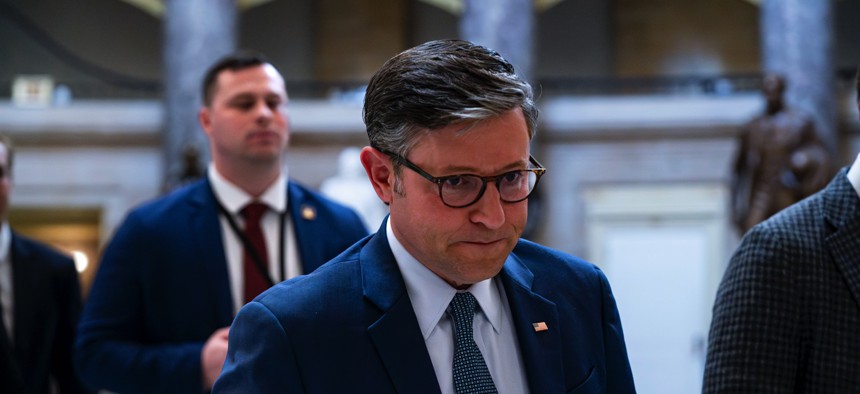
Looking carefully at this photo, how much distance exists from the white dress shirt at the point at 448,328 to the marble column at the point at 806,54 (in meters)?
Answer: 11.6

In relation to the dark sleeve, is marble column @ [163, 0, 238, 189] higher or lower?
higher

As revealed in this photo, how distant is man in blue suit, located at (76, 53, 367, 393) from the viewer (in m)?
3.35

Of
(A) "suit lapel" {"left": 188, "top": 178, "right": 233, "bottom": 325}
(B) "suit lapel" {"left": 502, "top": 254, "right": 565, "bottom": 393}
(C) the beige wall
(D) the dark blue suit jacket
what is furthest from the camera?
(C) the beige wall

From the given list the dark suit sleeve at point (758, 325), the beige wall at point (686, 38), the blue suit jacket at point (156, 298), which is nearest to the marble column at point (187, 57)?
the beige wall at point (686, 38)

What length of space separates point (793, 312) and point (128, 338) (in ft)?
6.57

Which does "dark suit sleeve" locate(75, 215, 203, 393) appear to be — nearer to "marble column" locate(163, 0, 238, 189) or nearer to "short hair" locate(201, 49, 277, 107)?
"short hair" locate(201, 49, 277, 107)

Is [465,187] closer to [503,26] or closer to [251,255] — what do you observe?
[251,255]

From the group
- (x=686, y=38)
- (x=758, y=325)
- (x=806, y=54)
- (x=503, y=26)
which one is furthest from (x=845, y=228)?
(x=686, y=38)

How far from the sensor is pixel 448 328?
1.93 m

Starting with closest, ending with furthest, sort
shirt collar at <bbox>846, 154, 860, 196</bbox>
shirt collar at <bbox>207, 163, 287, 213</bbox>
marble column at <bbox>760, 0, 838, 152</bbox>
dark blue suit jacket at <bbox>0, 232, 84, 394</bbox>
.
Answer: shirt collar at <bbox>846, 154, 860, 196</bbox> < shirt collar at <bbox>207, 163, 287, 213</bbox> < dark blue suit jacket at <bbox>0, 232, 84, 394</bbox> < marble column at <bbox>760, 0, 838, 152</bbox>

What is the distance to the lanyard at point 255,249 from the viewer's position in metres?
3.48

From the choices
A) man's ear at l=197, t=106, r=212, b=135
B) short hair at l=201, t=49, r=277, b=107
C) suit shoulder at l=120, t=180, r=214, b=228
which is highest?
short hair at l=201, t=49, r=277, b=107

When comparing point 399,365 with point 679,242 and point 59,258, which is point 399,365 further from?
point 679,242

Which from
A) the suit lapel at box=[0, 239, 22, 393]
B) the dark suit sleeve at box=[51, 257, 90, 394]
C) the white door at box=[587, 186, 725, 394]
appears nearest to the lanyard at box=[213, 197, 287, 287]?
the suit lapel at box=[0, 239, 22, 393]
